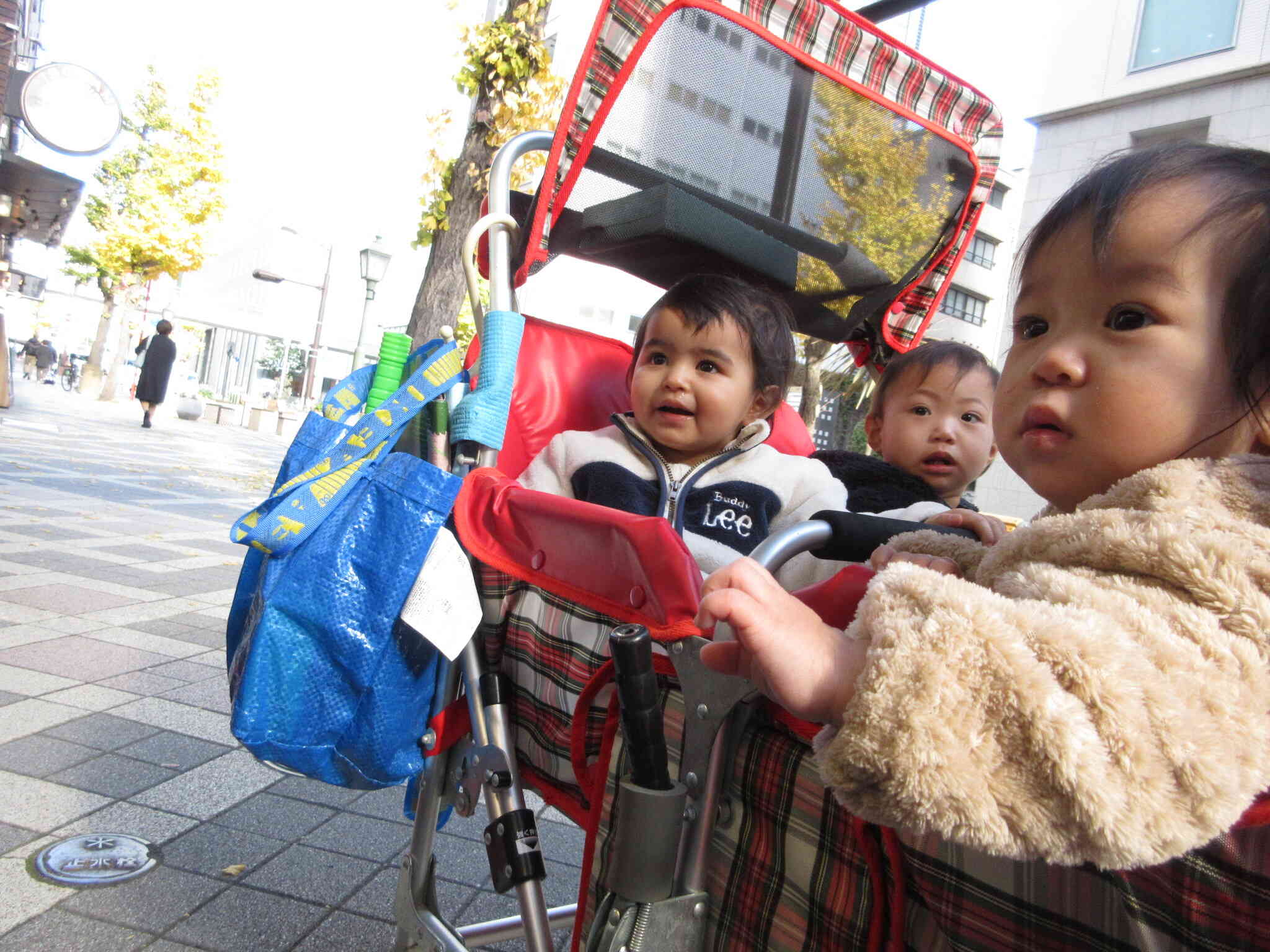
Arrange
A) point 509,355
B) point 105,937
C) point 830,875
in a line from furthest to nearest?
point 105,937, point 509,355, point 830,875

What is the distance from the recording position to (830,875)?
2.52ft

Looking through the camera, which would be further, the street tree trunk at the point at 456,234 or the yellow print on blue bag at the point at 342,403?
the street tree trunk at the point at 456,234

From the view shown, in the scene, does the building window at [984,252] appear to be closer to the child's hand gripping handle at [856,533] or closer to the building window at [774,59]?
the building window at [774,59]

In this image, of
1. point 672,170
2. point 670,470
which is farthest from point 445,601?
point 672,170

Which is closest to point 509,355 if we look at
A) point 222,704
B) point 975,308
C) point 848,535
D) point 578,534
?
point 578,534

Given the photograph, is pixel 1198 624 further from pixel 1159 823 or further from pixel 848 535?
pixel 848 535

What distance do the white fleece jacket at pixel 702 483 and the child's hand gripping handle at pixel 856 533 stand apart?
0.73 m

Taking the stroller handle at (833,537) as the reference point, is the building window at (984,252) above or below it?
above

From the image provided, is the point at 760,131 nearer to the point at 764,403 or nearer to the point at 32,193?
the point at 764,403

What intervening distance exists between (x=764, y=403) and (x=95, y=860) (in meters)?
2.05

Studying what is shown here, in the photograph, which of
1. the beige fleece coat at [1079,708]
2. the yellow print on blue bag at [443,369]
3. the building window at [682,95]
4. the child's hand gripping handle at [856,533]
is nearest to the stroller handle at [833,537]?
the child's hand gripping handle at [856,533]

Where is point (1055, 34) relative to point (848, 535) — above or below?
above

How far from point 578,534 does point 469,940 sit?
1084mm

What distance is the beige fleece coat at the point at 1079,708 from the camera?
0.56 metres
